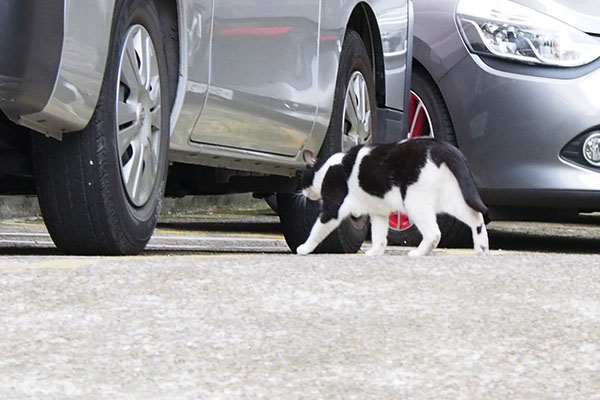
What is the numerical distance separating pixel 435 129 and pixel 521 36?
2.32ft

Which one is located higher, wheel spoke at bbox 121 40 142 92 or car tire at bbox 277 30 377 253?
wheel spoke at bbox 121 40 142 92

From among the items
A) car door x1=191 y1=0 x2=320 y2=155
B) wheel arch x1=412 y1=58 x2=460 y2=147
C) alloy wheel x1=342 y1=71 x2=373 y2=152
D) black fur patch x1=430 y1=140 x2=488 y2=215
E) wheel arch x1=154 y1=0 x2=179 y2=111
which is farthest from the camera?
wheel arch x1=412 y1=58 x2=460 y2=147

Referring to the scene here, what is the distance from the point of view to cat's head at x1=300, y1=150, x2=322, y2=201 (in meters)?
6.28

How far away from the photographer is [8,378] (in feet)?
9.33

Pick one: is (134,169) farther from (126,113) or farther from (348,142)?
(348,142)

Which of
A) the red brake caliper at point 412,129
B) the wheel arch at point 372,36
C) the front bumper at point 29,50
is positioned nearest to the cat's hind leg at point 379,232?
the wheel arch at point 372,36

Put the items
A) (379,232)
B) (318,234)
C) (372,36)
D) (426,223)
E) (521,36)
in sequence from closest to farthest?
(426,223)
(318,234)
(379,232)
(372,36)
(521,36)

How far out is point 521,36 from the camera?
7.35 m

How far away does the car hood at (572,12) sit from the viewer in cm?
740

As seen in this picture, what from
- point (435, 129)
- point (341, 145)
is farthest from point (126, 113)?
point (435, 129)

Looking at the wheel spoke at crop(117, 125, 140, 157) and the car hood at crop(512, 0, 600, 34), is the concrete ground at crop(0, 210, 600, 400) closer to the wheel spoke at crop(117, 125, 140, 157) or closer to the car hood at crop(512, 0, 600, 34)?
the wheel spoke at crop(117, 125, 140, 157)

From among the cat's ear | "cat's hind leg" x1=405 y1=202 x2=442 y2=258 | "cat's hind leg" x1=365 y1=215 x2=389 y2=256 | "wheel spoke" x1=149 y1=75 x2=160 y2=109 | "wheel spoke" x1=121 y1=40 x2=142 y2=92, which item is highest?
"wheel spoke" x1=121 y1=40 x2=142 y2=92

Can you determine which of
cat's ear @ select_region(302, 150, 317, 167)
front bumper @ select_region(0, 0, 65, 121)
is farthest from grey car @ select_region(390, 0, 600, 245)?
front bumper @ select_region(0, 0, 65, 121)

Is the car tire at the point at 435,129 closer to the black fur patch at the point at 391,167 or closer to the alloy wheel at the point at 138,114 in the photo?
the black fur patch at the point at 391,167
